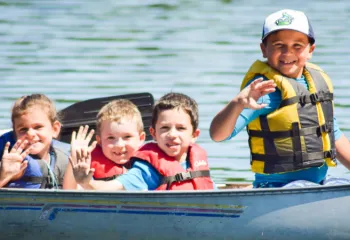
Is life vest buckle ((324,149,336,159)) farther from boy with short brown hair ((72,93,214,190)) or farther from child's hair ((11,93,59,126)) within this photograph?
child's hair ((11,93,59,126))

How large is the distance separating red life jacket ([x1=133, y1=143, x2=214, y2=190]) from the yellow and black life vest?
11.1 inches

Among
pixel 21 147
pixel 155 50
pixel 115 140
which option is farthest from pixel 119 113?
pixel 155 50

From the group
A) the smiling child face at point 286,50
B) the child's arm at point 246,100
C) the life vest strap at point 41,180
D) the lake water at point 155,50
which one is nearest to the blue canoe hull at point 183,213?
the life vest strap at point 41,180

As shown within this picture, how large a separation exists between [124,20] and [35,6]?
2063 mm

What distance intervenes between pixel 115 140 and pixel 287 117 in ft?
3.08

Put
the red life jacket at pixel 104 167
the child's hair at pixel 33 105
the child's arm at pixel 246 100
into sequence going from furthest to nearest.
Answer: the red life jacket at pixel 104 167, the child's hair at pixel 33 105, the child's arm at pixel 246 100

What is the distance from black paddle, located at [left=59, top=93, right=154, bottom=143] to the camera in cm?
750

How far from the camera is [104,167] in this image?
636cm

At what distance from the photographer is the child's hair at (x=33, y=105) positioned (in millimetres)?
6230

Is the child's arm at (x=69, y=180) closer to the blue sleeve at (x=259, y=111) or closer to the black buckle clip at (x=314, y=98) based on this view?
the blue sleeve at (x=259, y=111)

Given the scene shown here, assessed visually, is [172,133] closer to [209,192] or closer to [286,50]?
[209,192]

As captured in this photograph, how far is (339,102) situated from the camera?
36.3 feet

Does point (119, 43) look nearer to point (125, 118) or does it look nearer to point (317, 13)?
point (317, 13)

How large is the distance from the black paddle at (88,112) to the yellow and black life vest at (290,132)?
1.47 meters
